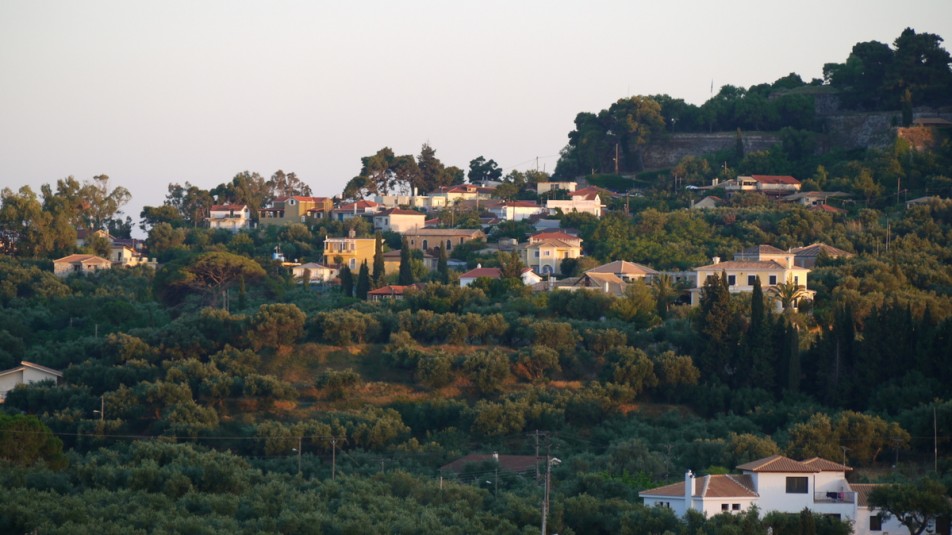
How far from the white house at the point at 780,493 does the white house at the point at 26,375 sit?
83.3ft

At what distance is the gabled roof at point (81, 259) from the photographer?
3081 inches

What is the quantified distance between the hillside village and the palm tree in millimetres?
132

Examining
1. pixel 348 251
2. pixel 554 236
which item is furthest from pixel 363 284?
pixel 554 236

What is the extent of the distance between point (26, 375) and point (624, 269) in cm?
2485

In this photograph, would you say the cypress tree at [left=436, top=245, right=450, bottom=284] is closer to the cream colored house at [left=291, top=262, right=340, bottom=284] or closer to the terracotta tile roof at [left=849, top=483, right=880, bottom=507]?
the cream colored house at [left=291, top=262, right=340, bottom=284]

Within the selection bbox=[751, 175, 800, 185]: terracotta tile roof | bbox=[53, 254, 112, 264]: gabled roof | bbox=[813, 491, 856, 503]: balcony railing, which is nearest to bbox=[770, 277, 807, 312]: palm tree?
bbox=[813, 491, 856, 503]: balcony railing

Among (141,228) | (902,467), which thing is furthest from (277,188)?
(902,467)

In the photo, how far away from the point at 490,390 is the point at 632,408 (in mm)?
4735

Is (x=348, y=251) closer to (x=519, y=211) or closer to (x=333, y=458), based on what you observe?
(x=519, y=211)

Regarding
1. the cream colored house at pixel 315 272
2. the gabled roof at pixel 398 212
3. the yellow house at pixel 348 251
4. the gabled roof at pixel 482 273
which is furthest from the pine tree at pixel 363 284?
the gabled roof at pixel 398 212

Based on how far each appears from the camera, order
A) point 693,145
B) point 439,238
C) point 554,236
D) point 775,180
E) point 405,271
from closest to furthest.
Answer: point 405,271 < point 554,236 < point 439,238 < point 775,180 < point 693,145

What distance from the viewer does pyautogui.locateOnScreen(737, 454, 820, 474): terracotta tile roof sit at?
124ft

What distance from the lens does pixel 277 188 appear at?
102125 mm

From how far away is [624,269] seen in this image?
6656 cm
